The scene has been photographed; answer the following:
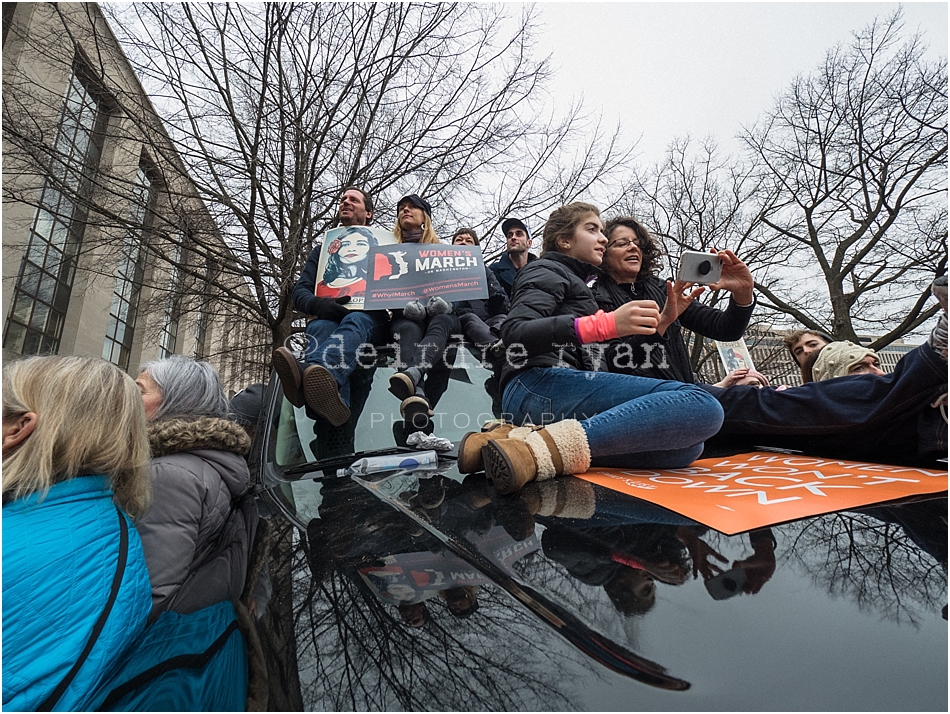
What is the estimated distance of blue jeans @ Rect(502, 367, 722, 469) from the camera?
1874 millimetres

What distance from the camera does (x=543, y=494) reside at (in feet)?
5.16

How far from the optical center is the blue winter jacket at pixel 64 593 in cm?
84

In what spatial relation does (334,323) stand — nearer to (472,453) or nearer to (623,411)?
(472,453)

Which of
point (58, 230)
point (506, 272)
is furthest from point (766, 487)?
point (58, 230)

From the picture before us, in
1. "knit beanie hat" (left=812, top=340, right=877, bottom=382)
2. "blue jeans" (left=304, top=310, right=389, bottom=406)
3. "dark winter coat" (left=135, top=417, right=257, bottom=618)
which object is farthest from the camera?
"knit beanie hat" (left=812, top=340, right=877, bottom=382)

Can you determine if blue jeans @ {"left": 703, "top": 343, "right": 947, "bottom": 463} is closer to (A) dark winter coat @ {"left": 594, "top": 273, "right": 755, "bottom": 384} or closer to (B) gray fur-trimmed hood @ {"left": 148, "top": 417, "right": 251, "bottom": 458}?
(A) dark winter coat @ {"left": 594, "top": 273, "right": 755, "bottom": 384}

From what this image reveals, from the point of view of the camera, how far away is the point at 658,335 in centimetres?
253

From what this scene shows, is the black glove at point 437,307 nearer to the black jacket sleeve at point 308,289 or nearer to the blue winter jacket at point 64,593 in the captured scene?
the black jacket sleeve at point 308,289

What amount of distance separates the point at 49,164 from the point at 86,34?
4.74ft

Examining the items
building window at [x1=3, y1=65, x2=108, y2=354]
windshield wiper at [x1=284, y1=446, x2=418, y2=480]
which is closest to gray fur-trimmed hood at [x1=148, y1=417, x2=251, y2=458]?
windshield wiper at [x1=284, y1=446, x2=418, y2=480]

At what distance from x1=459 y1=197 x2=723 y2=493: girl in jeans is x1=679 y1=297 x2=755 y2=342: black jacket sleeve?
766 millimetres

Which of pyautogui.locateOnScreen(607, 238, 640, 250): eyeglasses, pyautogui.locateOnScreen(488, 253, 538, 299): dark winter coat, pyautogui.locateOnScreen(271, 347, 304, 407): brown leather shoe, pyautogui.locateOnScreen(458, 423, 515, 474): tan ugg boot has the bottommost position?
pyautogui.locateOnScreen(458, 423, 515, 474): tan ugg boot

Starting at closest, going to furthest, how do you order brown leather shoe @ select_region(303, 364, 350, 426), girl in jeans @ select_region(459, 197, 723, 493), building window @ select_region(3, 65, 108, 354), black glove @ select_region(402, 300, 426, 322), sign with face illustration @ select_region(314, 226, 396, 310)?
girl in jeans @ select_region(459, 197, 723, 493), brown leather shoe @ select_region(303, 364, 350, 426), black glove @ select_region(402, 300, 426, 322), sign with face illustration @ select_region(314, 226, 396, 310), building window @ select_region(3, 65, 108, 354)

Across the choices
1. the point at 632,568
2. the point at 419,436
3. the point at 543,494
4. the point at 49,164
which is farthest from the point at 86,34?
the point at 632,568
